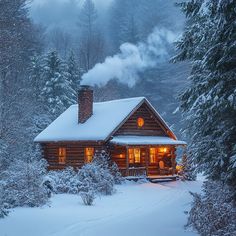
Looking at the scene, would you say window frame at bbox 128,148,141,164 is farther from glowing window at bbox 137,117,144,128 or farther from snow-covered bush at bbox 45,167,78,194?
snow-covered bush at bbox 45,167,78,194

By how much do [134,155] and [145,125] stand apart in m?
2.55

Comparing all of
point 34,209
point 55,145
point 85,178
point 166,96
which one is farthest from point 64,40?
point 34,209

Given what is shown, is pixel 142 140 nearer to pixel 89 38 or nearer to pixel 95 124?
pixel 95 124

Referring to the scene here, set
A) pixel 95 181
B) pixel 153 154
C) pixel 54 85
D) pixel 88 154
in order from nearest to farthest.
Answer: pixel 95 181
pixel 88 154
pixel 153 154
pixel 54 85

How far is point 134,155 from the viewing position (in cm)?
3531

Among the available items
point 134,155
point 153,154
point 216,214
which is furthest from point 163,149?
point 216,214

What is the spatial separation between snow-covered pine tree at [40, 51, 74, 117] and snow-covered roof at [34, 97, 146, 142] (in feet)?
36.3

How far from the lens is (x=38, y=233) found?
13766 millimetres

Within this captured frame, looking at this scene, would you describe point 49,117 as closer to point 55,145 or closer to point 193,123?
point 55,145

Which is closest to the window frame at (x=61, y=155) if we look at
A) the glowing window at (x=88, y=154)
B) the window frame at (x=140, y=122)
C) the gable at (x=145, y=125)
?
the glowing window at (x=88, y=154)

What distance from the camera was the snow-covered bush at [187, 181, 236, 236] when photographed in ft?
40.3

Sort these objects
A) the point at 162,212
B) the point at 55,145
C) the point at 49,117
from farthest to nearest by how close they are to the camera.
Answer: the point at 49,117 < the point at 55,145 < the point at 162,212

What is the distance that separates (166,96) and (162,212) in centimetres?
4881

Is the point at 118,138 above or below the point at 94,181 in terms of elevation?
above
